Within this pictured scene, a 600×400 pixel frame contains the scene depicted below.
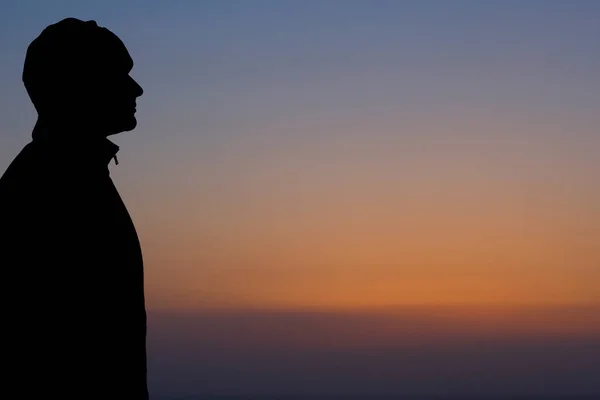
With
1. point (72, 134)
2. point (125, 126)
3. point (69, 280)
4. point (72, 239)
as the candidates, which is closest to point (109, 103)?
point (125, 126)

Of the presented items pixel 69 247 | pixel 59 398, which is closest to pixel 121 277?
pixel 69 247

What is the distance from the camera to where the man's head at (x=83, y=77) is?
431cm

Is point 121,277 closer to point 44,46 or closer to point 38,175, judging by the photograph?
point 38,175

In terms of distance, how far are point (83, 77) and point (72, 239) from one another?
2.63 ft

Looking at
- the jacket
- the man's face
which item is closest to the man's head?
the man's face

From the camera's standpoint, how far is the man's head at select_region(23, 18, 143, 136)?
431 centimetres

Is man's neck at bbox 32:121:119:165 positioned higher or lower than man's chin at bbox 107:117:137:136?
lower

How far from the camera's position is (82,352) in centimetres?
405

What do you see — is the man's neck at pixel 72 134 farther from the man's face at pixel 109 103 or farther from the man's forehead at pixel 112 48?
the man's forehead at pixel 112 48

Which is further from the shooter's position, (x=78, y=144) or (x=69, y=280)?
(x=78, y=144)

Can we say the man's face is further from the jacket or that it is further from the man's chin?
the jacket

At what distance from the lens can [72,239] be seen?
4141mm

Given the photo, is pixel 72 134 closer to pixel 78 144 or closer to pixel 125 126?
pixel 78 144

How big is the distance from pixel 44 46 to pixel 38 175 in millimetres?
624
